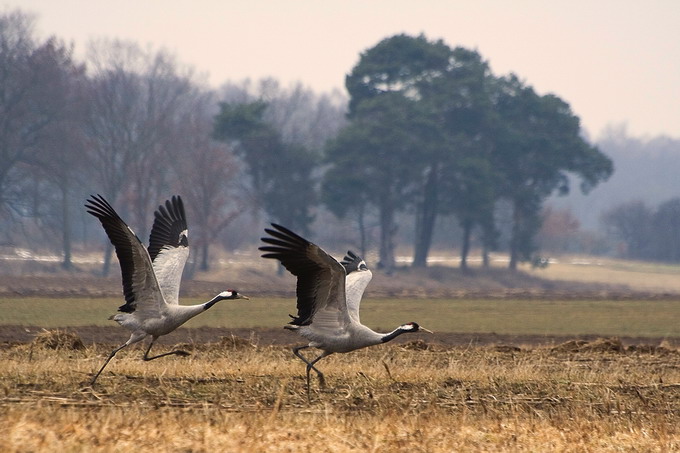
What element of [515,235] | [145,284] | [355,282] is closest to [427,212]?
[515,235]

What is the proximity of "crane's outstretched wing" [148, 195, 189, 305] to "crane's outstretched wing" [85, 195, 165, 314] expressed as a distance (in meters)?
0.68

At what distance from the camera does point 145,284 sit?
1263cm

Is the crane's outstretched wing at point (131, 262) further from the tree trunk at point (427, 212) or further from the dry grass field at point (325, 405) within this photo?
the tree trunk at point (427, 212)

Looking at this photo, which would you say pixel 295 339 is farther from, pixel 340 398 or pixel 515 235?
pixel 515 235

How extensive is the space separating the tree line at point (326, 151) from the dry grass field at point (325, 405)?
43.9 meters

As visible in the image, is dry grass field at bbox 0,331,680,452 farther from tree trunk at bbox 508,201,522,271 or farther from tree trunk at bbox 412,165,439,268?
tree trunk at bbox 508,201,522,271

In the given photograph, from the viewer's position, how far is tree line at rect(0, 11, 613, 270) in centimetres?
5797

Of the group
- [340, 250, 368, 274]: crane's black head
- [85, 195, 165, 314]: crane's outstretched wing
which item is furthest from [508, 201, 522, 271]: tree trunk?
[85, 195, 165, 314]: crane's outstretched wing

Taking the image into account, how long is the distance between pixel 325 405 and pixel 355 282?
3.58 meters

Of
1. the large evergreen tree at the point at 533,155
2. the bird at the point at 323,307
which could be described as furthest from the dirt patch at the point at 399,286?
the bird at the point at 323,307

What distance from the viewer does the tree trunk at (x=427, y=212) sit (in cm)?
6222

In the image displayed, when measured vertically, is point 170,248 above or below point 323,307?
above

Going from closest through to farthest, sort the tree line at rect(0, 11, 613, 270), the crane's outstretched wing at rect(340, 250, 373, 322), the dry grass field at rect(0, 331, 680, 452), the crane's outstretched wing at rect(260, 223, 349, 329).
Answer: the dry grass field at rect(0, 331, 680, 452), the crane's outstretched wing at rect(260, 223, 349, 329), the crane's outstretched wing at rect(340, 250, 373, 322), the tree line at rect(0, 11, 613, 270)

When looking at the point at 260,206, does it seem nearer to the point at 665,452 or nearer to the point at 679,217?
the point at 679,217
